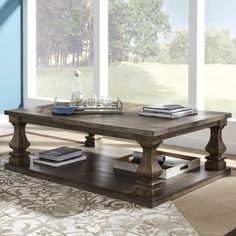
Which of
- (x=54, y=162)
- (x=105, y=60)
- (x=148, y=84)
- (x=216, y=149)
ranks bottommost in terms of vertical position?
(x=54, y=162)

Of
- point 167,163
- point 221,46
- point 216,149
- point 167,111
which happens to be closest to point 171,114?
point 167,111

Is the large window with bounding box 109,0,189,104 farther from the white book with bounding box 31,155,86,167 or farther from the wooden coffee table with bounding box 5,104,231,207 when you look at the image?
the white book with bounding box 31,155,86,167

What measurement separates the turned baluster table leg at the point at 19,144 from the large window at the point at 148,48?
6.86 ft

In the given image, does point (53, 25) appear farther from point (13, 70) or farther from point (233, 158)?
point (233, 158)

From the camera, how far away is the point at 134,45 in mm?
5281

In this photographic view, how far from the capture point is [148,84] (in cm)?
562

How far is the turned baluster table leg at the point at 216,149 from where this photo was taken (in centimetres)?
331

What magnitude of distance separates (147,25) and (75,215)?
9.86 ft

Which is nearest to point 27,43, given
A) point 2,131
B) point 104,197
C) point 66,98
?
point 66,98

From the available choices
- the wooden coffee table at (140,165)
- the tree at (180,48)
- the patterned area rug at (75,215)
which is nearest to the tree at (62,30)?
the tree at (180,48)

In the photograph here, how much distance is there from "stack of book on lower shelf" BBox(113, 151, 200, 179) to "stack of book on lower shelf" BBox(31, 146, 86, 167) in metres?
0.36

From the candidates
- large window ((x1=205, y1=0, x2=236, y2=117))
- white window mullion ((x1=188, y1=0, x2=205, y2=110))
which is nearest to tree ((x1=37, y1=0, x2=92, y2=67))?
large window ((x1=205, y1=0, x2=236, y2=117))

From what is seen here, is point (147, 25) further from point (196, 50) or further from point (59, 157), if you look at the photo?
point (59, 157)

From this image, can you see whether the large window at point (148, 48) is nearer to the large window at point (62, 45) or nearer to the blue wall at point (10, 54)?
the large window at point (62, 45)
